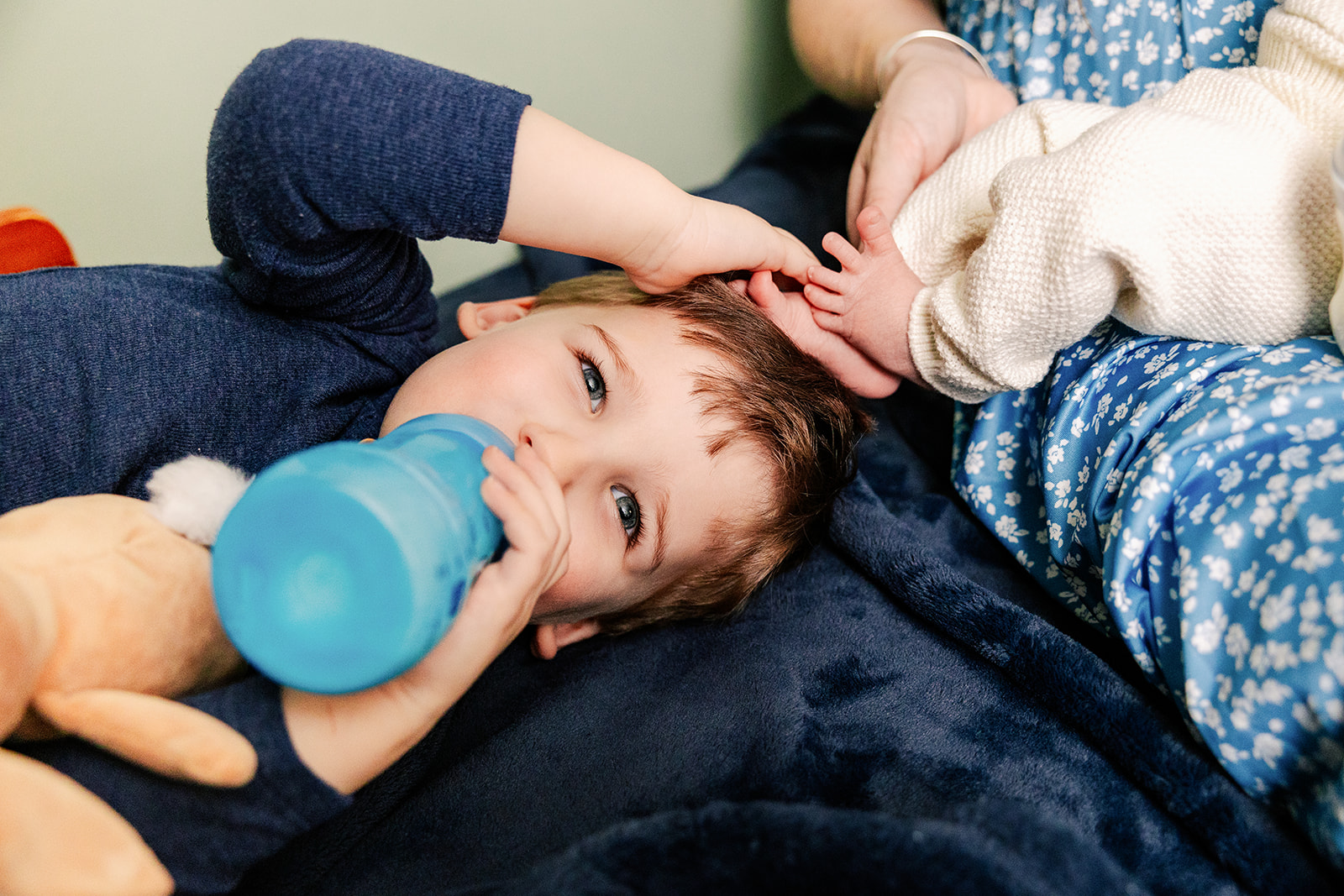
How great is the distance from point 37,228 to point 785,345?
830mm

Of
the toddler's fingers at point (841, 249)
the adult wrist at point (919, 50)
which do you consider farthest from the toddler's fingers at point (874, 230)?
the adult wrist at point (919, 50)

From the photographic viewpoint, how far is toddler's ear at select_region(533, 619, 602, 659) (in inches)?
37.7

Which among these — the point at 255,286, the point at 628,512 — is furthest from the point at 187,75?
the point at 628,512

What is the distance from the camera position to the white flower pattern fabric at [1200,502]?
0.63 m

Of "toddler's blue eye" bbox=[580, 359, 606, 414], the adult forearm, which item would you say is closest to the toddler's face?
"toddler's blue eye" bbox=[580, 359, 606, 414]

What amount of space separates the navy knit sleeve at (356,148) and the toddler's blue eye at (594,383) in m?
0.16

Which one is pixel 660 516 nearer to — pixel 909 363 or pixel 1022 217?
pixel 909 363

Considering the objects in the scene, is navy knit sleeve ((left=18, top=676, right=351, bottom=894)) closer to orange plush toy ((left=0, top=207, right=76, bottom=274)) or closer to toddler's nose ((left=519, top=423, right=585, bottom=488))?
toddler's nose ((left=519, top=423, right=585, bottom=488))

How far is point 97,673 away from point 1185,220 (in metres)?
0.94

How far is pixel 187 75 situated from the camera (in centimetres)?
108

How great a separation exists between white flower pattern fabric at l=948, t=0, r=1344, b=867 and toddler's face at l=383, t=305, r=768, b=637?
33cm

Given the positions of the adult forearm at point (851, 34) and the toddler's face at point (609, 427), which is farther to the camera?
the adult forearm at point (851, 34)

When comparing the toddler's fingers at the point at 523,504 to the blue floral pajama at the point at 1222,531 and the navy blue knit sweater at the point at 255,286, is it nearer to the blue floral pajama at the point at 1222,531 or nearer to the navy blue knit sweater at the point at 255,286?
the navy blue knit sweater at the point at 255,286

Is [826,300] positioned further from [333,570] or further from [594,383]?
[333,570]
